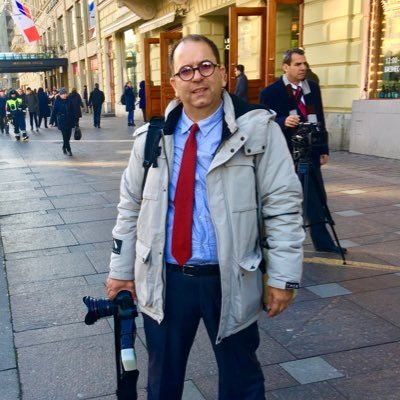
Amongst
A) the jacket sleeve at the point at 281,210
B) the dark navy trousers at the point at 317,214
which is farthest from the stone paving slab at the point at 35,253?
the jacket sleeve at the point at 281,210

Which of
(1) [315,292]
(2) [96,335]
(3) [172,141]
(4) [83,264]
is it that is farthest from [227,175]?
(4) [83,264]

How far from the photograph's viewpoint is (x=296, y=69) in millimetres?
4426

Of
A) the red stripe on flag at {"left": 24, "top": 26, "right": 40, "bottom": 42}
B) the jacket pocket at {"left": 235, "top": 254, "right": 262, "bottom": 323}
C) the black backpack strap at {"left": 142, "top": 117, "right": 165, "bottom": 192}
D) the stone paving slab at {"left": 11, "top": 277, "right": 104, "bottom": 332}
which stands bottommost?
the stone paving slab at {"left": 11, "top": 277, "right": 104, "bottom": 332}

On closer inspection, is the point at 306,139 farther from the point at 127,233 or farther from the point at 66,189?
the point at 66,189

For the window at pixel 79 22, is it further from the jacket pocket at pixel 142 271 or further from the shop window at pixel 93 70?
the jacket pocket at pixel 142 271

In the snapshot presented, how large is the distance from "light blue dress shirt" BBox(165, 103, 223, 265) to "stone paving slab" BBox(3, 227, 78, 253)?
382 cm

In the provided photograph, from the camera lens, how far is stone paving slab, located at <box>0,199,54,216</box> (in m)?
7.26

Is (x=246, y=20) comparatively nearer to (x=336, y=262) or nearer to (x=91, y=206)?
(x=91, y=206)

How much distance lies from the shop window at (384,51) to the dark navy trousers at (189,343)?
9.38 meters

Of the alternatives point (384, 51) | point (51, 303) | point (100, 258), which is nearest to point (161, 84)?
point (384, 51)

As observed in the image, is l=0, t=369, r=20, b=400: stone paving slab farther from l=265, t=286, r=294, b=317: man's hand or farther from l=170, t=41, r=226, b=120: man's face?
l=170, t=41, r=226, b=120: man's face

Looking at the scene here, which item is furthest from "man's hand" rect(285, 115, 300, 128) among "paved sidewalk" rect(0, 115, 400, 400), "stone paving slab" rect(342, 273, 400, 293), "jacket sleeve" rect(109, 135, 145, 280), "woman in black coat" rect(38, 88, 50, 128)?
"woman in black coat" rect(38, 88, 50, 128)

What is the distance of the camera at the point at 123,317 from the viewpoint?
1913 mm

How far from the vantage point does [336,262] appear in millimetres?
4637
